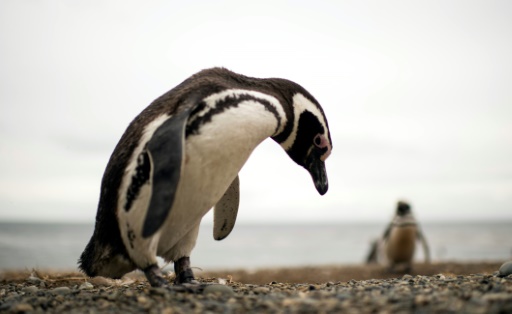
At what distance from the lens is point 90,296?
3.61 m

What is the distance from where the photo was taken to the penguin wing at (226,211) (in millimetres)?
4910

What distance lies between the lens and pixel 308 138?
14.8 ft

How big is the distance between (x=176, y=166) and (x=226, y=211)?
1.62 metres

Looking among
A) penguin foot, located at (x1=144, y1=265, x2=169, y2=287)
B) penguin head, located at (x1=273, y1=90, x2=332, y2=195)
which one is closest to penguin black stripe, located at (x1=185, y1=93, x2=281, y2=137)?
penguin head, located at (x1=273, y1=90, x2=332, y2=195)

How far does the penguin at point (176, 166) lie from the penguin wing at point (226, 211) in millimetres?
666

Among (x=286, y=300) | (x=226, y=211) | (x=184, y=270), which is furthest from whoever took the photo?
(x=226, y=211)

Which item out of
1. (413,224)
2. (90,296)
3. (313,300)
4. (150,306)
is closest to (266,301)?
(313,300)

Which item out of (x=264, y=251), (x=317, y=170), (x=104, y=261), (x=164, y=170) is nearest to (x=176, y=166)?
(x=164, y=170)

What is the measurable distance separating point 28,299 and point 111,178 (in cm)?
98

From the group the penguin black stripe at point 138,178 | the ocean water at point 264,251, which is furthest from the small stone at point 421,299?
the ocean water at point 264,251

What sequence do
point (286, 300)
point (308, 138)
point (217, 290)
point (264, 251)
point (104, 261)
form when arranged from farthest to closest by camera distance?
point (264, 251) < point (308, 138) < point (104, 261) < point (217, 290) < point (286, 300)

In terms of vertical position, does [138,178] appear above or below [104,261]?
above

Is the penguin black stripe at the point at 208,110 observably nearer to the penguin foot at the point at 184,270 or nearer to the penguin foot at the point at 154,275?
the penguin foot at the point at 154,275

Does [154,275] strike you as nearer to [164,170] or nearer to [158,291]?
[158,291]
